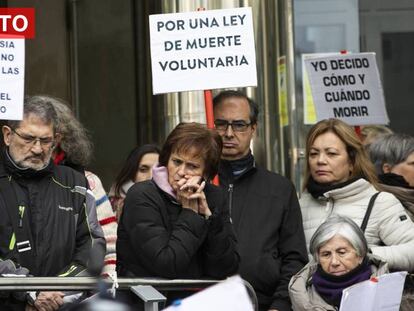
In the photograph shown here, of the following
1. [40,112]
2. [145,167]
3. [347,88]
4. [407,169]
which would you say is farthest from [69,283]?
[347,88]

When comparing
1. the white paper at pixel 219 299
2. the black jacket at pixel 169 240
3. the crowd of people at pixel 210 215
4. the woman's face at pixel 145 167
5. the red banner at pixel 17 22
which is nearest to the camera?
the white paper at pixel 219 299

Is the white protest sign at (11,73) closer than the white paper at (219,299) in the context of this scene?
No

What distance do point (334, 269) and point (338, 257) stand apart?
0.07m

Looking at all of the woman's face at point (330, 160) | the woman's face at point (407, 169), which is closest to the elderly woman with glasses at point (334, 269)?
the woman's face at point (330, 160)

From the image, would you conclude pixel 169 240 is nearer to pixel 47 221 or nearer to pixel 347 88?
pixel 47 221

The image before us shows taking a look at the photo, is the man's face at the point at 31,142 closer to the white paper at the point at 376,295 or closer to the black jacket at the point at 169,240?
the black jacket at the point at 169,240

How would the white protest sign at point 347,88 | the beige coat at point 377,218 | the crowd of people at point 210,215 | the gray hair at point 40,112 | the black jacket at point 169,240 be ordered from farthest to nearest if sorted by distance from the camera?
the white protest sign at point 347,88 < the beige coat at point 377,218 < the gray hair at point 40,112 < the crowd of people at point 210,215 < the black jacket at point 169,240

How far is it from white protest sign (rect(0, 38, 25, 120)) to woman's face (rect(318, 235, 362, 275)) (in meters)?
1.75

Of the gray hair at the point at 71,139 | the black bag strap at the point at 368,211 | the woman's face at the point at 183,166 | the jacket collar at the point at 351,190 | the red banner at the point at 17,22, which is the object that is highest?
the red banner at the point at 17,22

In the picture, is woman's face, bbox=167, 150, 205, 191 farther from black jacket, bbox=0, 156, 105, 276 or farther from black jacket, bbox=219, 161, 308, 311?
black jacket, bbox=219, 161, 308, 311

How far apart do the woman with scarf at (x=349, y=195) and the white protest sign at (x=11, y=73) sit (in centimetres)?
172

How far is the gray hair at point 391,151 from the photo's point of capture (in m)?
9.10

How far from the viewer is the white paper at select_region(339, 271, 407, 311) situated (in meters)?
6.60

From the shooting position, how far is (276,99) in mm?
11750
